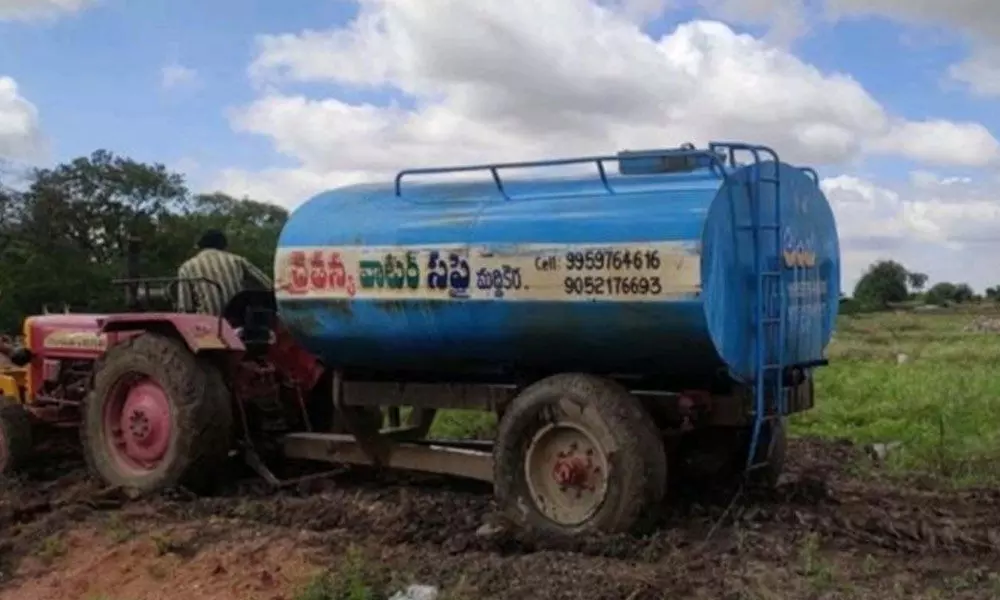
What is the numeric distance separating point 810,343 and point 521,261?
2.18m

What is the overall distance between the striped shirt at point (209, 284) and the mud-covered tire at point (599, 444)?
300cm

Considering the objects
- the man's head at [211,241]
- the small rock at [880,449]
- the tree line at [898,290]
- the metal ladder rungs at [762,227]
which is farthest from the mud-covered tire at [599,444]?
the tree line at [898,290]

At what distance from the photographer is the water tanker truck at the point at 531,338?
24.3 feet

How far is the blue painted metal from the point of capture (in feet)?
24.2

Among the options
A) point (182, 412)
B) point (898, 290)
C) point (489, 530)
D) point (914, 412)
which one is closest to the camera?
point (489, 530)

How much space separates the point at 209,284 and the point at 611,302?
3.82m

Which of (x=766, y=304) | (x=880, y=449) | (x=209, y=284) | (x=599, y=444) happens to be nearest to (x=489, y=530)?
(x=599, y=444)

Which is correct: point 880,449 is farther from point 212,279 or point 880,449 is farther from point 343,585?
point 343,585

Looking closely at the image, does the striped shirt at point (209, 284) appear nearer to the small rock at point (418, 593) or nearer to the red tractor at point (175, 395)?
the red tractor at point (175, 395)

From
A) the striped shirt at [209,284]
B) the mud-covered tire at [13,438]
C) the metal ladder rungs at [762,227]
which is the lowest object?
the mud-covered tire at [13,438]

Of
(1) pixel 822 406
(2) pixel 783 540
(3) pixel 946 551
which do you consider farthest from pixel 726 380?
(1) pixel 822 406

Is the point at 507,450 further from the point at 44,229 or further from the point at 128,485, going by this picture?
the point at 44,229

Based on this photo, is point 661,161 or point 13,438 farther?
point 13,438

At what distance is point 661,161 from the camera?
309 inches
